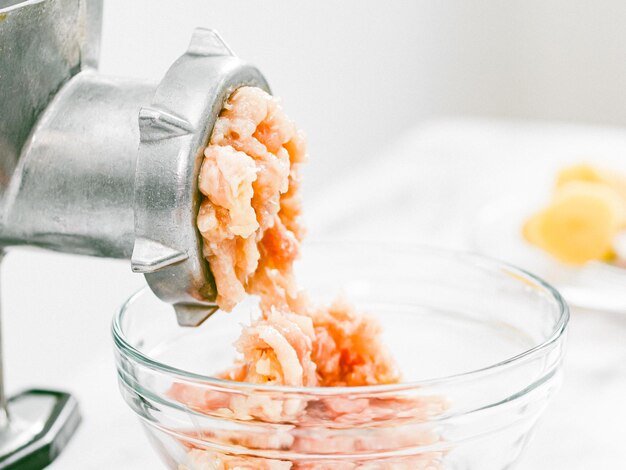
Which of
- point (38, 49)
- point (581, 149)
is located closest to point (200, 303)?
point (38, 49)

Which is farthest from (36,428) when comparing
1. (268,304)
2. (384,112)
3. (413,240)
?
(384,112)

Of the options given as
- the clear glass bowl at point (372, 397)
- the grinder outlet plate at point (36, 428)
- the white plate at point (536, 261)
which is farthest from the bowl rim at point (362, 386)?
the white plate at point (536, 261)

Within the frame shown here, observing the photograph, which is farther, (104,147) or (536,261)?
(536,261)

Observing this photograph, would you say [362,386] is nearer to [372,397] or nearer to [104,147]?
[372,397]

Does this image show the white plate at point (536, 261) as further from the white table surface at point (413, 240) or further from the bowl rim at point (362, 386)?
the bowl rim at point (362, 386)

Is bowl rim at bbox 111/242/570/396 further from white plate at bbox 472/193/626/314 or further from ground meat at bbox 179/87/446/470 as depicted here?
white plate at bbox 472/193/626/314

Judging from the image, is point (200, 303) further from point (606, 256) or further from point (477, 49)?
point (477, 49)

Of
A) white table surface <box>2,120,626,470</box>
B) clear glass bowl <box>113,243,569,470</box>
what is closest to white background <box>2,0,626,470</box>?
white table surface <box>2,120,626,470</box>

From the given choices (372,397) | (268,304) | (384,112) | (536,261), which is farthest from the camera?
(384,112)
